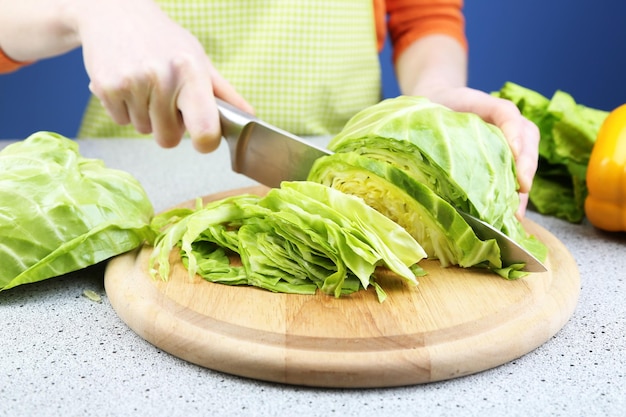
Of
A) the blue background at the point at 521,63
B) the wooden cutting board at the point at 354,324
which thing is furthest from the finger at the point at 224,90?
the blue background at the point at 521,63

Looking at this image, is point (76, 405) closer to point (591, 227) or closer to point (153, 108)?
point (153, 108)

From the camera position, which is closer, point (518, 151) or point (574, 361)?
point (574, 361)

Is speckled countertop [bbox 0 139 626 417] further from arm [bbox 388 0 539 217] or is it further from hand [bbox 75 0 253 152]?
arm [bbox 388 0 539 217]

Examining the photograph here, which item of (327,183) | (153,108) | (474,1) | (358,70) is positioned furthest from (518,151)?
(474,1)

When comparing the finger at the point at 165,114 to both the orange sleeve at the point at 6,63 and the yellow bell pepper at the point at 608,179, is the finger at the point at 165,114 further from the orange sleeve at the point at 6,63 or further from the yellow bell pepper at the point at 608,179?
the yellow bell pepper at the point at 608,179

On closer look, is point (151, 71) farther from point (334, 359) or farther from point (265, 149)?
point (334, 359)

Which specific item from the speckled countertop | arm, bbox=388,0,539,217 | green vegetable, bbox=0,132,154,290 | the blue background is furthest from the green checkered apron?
the blue background

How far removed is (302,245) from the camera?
1433 mm

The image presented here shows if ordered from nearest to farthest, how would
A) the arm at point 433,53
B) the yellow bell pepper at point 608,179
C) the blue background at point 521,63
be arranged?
the yellow bell pepper at point 608,179 < the arm at point 433,53 < the blue background at point 521,63

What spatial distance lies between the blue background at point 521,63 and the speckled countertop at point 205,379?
2945mm

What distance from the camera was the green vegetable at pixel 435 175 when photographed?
1439mm

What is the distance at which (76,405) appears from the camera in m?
1.11

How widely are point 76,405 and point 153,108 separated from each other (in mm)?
790

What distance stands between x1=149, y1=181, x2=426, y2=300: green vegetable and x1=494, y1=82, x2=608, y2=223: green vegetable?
0.75m
